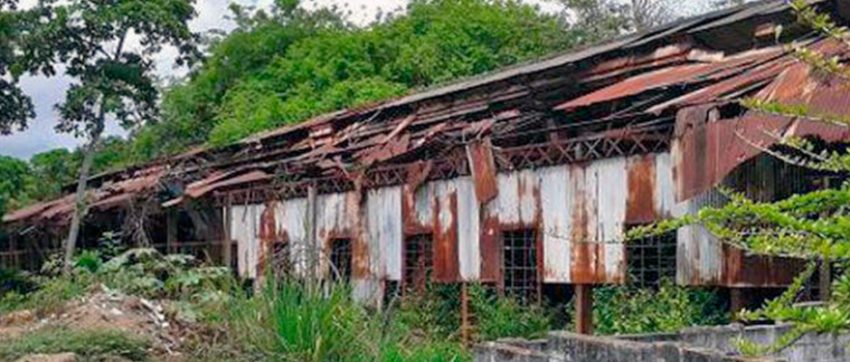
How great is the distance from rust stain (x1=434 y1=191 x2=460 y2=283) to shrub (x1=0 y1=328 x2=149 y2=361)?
5.23 m

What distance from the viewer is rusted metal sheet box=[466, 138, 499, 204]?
14.3m

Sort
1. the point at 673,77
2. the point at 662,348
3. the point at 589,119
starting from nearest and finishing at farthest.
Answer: the point at 662,348
the point at 673,77
the point at 589,119

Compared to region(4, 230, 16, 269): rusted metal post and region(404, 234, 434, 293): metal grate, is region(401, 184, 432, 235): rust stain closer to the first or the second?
region(404, 234, 434, 293): metal grate

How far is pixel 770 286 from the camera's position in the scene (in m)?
10.8

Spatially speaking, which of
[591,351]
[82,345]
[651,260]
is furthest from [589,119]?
[591,351]

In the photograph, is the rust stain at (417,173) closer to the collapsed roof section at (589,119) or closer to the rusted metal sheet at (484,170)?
the collapsed roof section at (589,119)

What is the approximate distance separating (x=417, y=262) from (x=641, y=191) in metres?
4.92

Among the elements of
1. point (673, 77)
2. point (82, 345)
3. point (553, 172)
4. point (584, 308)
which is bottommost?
point (82, 345)

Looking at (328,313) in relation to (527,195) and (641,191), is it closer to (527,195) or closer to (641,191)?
(641,191)

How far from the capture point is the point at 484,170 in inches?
564

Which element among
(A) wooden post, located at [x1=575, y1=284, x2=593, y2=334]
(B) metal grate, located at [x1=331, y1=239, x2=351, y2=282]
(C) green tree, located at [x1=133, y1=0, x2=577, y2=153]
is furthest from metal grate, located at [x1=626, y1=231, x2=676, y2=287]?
(C) green tree, located at [x1=133, y1=0, x2=577, y2=153]

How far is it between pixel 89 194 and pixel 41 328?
13.9m

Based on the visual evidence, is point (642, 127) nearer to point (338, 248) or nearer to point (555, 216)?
point (555, 216)

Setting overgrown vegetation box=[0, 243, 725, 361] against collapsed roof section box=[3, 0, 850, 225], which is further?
collapsed roof section box=[3, 0, 850, 225]
